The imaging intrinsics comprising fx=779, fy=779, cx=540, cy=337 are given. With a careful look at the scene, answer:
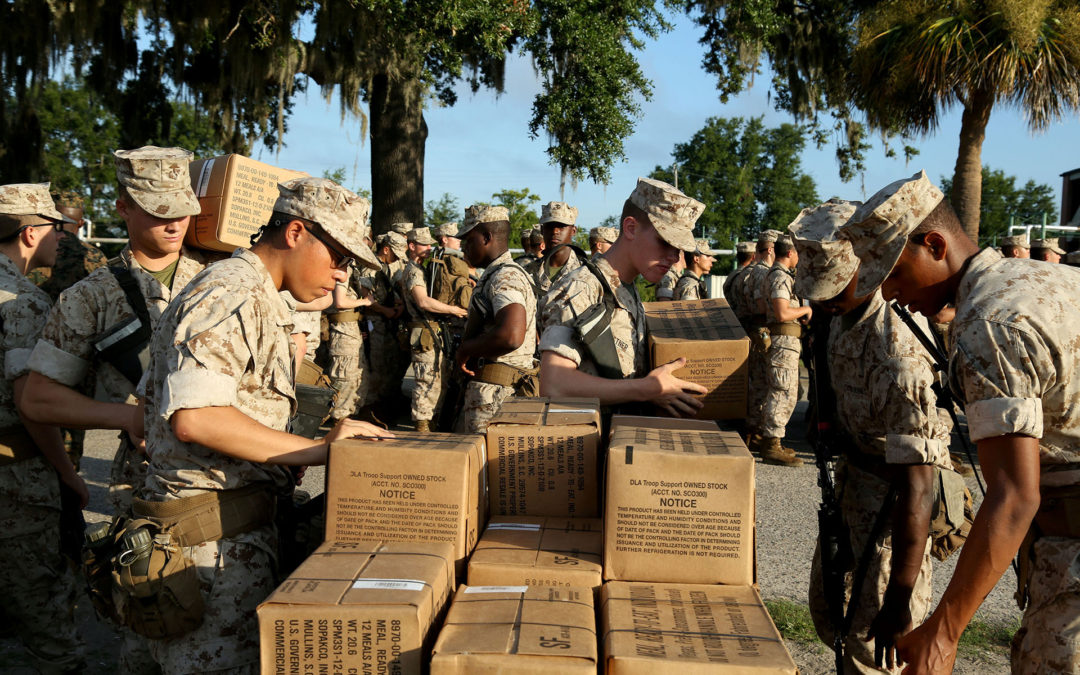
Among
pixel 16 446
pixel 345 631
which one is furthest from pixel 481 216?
pixel 345 631

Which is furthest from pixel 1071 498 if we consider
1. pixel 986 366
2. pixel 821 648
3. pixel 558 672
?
pixel 821 648

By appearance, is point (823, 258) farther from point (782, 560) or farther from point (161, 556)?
point (782, 560)

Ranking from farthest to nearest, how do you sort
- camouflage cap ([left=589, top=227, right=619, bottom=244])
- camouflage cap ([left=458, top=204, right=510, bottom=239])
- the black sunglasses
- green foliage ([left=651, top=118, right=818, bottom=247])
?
green foliage ([left=651, top=118, right=818, bottom=247]) → camouflage cap ([left=589, top=227, right=619, bottom=244]) → camouflage cap ([left=458, top=204, right=510, bottom=239]) → the black sunglasses

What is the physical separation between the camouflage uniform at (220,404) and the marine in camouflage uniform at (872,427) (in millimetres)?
1839

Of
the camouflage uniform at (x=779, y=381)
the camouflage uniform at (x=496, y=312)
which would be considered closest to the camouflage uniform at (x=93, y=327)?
the camouflage uniform at (x=496, y=312)

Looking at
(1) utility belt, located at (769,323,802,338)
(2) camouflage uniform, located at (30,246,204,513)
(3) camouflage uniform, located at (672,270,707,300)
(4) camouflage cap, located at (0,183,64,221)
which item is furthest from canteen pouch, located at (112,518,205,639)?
(3) camouflage uniform, located at (672,270,707,300)

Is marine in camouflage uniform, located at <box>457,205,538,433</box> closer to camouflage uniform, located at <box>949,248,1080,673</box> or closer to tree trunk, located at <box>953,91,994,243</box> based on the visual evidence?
camouflage uniform, located at <box>949,248,1080,673</box>

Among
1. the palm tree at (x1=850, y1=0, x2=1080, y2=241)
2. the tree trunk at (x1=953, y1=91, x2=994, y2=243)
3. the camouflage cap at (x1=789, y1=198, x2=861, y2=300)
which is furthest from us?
A: the tree trunk at (x1=953, y1=91, x2=994, y2=243)

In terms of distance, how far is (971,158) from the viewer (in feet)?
43.0

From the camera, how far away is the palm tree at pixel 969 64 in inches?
468

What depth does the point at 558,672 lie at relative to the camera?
1.57 metres

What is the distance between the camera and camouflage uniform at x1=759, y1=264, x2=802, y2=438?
800 centimetres

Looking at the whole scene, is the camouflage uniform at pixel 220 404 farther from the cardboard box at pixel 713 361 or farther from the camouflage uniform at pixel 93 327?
the cardboard box at pixel 713 361

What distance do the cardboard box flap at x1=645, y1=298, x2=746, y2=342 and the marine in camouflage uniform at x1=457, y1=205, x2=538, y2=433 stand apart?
4.16 feet
